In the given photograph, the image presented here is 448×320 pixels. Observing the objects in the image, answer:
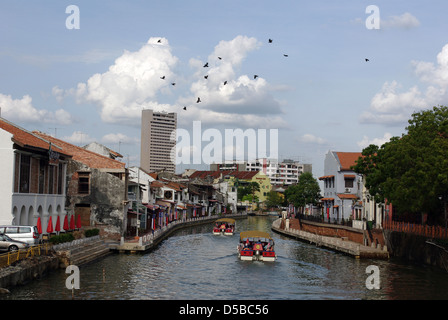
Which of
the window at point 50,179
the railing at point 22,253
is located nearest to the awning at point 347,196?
the window at point 50,179

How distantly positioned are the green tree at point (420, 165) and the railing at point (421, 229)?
1.92 m

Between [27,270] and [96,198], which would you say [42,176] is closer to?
[96,198]

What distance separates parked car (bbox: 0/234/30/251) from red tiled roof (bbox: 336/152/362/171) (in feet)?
206

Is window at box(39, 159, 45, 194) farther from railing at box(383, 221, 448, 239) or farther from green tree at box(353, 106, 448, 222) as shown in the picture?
railing at box(383, 221, 448, 239)

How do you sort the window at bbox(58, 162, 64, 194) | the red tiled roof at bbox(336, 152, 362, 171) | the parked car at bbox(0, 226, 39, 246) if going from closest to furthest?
1. the parked car at bbox(0, 226, 39, 246)
2. the window at bbox(58, 162, 64, 194)
3. the red tiled roof at bbox(336, 152, 362, 171)

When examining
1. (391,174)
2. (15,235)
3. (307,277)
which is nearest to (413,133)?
(391,174)

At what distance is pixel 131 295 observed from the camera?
34312mm

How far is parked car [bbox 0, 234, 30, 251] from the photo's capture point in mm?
38750

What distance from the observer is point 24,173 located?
158 ft

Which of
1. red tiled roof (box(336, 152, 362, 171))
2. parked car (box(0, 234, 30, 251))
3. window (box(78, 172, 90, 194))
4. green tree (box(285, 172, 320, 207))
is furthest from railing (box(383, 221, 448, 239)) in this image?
green tree (box(285, 172, 320, 207))

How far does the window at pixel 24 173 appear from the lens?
156 ft
